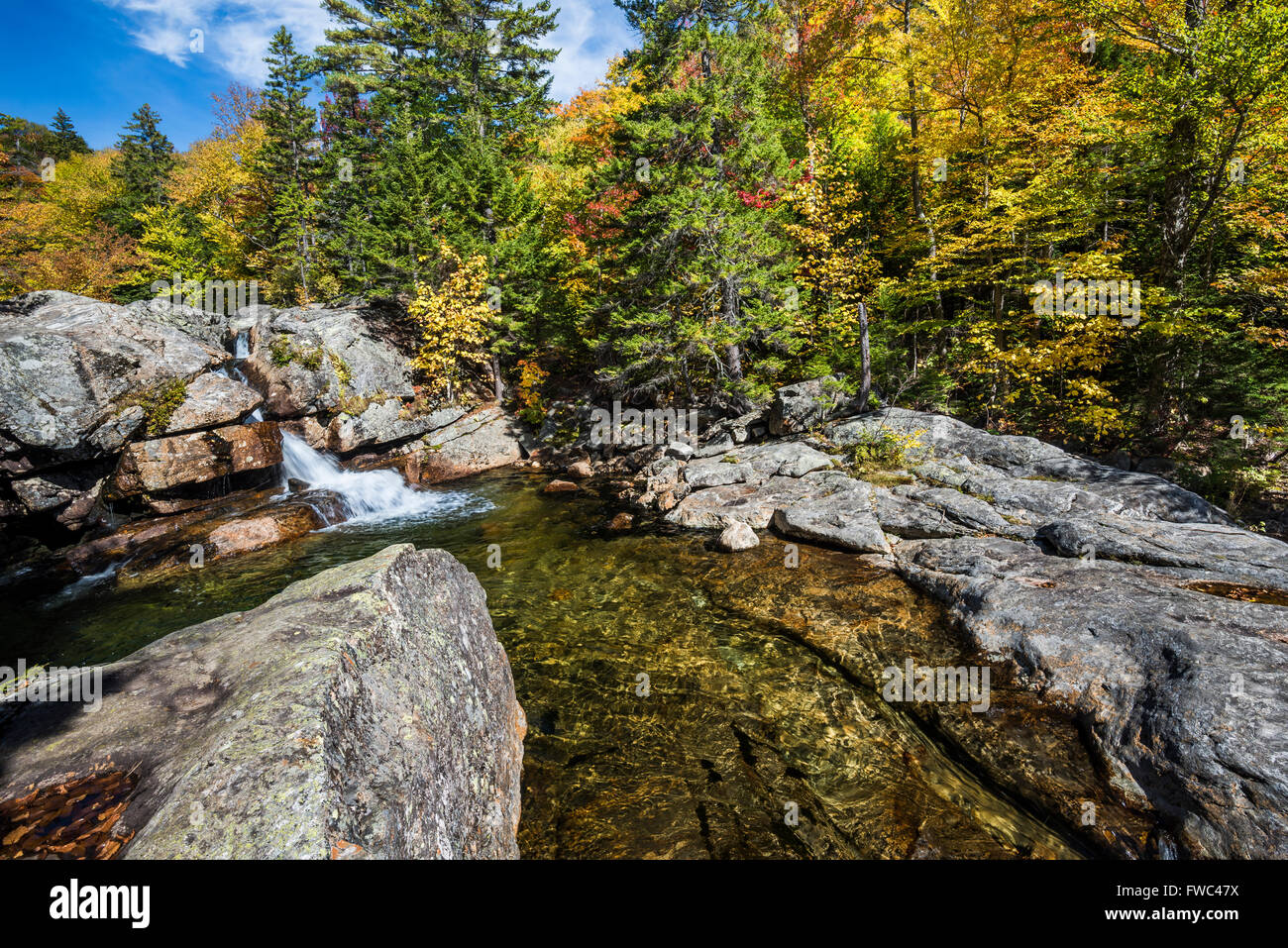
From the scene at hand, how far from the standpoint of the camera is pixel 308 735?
2.62 metres

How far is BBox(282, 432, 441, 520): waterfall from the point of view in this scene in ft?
51.6

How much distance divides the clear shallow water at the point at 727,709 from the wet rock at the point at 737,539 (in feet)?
0.82

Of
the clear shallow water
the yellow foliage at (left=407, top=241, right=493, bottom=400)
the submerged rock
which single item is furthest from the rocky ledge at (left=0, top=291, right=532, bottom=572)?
the submerged rock

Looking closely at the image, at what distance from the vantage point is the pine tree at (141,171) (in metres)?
32.0

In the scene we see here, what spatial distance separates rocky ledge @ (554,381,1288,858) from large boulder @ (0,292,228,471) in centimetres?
1474

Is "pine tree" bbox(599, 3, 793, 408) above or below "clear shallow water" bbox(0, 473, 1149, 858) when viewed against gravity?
above

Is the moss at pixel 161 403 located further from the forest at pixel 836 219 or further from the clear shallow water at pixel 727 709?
the forest at pixel 836 219

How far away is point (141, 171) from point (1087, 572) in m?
54.0

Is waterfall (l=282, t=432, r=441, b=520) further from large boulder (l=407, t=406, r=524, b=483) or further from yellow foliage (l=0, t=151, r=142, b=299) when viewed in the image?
yellow foliage (l=0, t=151, r=142, b=299)

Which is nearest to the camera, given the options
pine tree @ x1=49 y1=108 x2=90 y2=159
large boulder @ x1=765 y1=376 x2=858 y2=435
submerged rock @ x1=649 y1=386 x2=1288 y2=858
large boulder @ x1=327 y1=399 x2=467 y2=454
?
submerged rock @ x1=649 y1=386 x2=1288 y2=858

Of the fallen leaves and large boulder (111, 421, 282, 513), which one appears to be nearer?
the fallen leaves

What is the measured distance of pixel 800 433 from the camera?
50.3 ft

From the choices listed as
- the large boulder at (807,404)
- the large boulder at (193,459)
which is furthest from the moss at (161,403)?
the large boulder at (807,404)
